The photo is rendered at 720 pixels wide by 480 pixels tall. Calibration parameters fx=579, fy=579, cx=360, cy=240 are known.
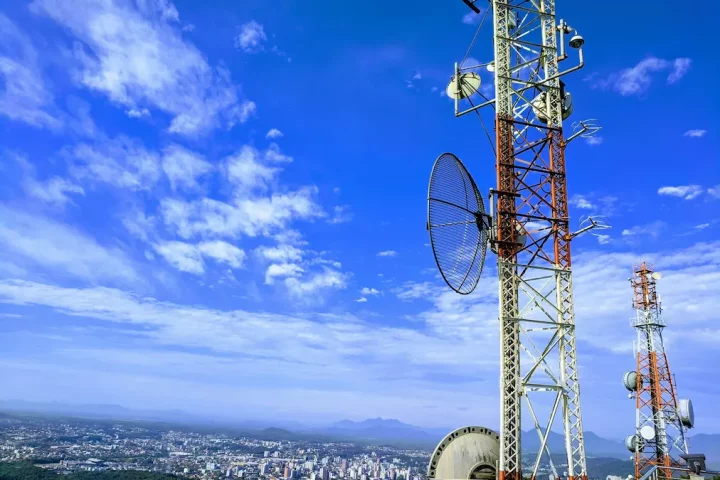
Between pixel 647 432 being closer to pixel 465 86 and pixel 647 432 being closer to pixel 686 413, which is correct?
pixel 686 413

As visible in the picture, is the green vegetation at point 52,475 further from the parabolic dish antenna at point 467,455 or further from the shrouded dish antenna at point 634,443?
the parabolic dish antenna at point 467,455

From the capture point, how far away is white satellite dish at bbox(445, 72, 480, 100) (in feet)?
72.4

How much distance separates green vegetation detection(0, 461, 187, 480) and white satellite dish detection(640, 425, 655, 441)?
63552mm

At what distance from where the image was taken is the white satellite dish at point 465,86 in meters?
22.1

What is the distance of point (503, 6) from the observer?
69.0 ft

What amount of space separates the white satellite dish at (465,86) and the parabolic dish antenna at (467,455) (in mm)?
12340

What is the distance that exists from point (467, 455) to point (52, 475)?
82851 millimetres

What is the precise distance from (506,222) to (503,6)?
8.11 meters

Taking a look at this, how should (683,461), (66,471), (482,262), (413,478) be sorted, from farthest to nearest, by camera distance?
(413,478) < (66,471) < (683,461) < (482,262)

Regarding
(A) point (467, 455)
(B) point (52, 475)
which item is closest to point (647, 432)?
(A) point (467, 455)

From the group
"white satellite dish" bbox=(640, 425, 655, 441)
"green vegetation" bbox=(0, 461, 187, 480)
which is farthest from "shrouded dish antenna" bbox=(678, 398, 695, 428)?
"green vegetation" bbox=(0, 461, 187, 480)

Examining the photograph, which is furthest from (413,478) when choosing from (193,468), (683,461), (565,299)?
(565,299)

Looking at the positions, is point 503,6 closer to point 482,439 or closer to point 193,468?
point 482,439

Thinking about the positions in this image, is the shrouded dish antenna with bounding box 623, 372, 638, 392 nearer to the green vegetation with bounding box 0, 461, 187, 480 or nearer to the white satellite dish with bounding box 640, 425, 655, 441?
the white satellite dish with bounding box 640, 425, 655, 441
